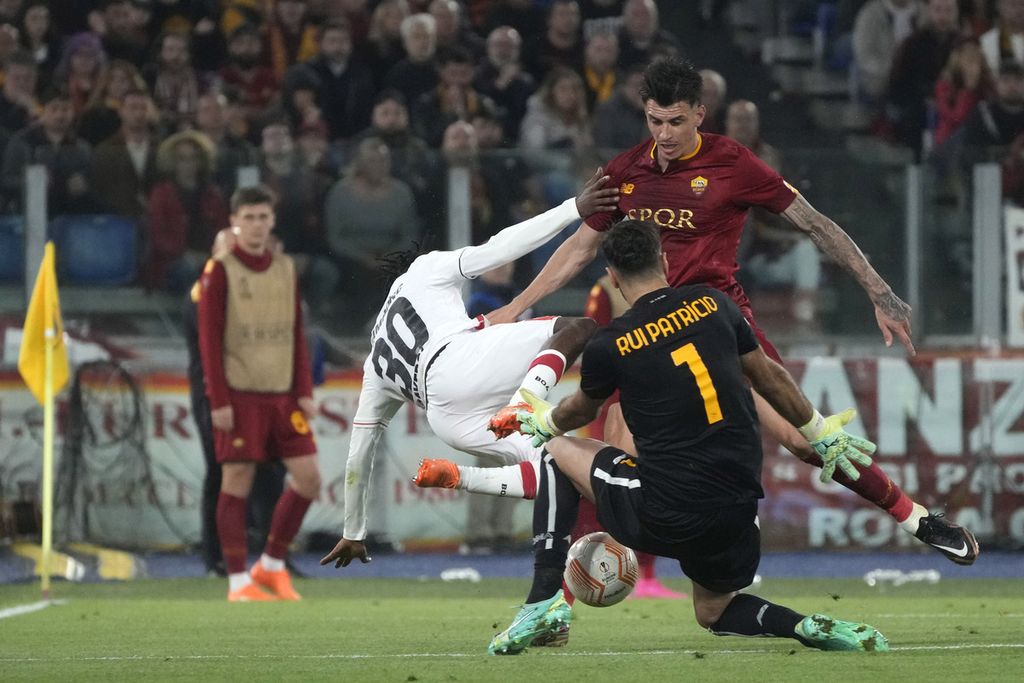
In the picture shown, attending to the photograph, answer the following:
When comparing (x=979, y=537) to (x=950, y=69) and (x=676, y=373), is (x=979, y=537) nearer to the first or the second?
(x=950, y=69)

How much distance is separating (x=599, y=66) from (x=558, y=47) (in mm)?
636

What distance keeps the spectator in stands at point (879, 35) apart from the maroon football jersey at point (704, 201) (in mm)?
8913

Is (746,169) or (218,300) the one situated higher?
(746,169)

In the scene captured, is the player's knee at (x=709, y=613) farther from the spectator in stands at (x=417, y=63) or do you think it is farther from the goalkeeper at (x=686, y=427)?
the spectator in stands at (x=417, y=63)

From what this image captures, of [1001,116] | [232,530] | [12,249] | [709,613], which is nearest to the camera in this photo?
[709,613]

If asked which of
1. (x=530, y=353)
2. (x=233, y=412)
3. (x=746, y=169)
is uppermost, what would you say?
(x=746, y=169)

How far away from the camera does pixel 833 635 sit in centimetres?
706

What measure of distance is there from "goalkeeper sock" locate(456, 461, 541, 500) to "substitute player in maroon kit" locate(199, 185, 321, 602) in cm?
370

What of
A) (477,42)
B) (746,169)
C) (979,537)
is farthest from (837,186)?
(746,169)

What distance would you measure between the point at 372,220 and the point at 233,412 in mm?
2041

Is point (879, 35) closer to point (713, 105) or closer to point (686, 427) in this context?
point (713, 105)

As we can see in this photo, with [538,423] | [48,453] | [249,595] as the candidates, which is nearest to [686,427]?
[538,423]

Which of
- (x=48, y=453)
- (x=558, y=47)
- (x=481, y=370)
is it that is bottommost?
(x=48, y=453)

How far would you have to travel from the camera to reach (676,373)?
22.1 feet
